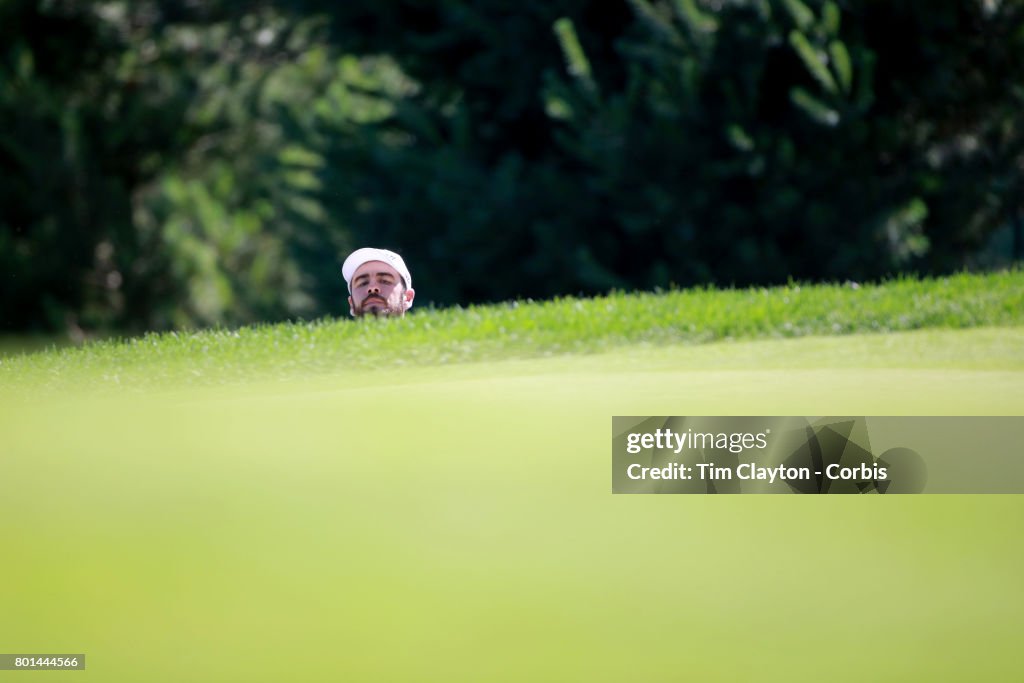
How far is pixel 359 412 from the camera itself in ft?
16.2

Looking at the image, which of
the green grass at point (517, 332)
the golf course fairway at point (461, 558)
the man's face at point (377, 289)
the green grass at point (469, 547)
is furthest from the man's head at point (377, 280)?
the golf course fairway at point (461, 558)

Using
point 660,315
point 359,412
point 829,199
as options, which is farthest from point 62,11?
point 359,412

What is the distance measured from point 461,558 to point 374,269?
394cm

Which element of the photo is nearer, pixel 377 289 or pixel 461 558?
pixel 461 558

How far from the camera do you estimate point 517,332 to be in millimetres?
8492

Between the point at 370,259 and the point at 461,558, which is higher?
the point at 370,259

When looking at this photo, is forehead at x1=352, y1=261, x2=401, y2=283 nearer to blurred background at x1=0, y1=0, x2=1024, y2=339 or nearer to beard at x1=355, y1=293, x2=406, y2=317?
beard at x1=355, y1=293, x2=406, y2=317

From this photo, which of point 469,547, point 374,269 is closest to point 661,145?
Result: point 374,269

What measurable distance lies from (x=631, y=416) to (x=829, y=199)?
9398 mm

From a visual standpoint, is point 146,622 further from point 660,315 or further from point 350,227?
point 350,227

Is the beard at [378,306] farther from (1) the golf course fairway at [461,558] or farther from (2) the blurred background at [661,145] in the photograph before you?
(2) the blurred background at [661,145]

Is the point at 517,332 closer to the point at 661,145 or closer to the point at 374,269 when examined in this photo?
the point at 374,269

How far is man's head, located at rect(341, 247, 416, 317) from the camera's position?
711 cm

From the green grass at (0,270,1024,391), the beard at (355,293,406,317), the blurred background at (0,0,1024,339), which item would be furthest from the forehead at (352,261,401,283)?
the blurred background at (0,0,1024,339)
